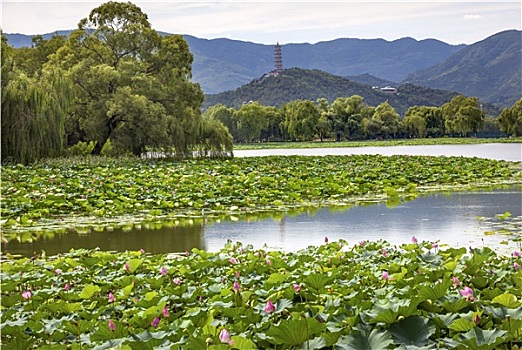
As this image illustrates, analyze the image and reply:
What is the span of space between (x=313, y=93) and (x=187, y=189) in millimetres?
106075

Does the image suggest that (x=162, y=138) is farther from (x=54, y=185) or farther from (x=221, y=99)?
(x=221, y=99)

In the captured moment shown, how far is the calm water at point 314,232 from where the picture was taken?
28.2 ft

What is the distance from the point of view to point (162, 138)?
25906 millimetres

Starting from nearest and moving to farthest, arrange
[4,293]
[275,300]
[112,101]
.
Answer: [275,300] < [4,293] < [112,101]

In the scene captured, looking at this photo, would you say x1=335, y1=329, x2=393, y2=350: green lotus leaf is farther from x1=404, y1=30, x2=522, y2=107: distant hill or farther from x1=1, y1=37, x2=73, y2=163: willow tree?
x1=404, y1=30, x2=522, y2=107: distant hill

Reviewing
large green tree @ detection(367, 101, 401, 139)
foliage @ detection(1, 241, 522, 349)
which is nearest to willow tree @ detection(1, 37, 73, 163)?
foliage @ detection(1, 241, 522, 349)

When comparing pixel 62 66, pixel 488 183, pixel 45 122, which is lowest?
pixel 488 183

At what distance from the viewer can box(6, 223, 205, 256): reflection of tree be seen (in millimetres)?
8570

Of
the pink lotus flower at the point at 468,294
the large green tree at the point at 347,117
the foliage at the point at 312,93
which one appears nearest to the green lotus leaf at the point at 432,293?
the pink lotus flower at the point at 468,294

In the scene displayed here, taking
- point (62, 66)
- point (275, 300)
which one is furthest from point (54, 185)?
point (62, 66)

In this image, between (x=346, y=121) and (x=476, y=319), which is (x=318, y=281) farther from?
(x=346, y=121)

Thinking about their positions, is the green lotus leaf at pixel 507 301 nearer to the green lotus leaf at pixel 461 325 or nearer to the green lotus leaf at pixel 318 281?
the green lotus leaf at pixel 461 325

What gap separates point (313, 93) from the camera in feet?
388

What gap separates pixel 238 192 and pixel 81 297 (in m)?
8.78
